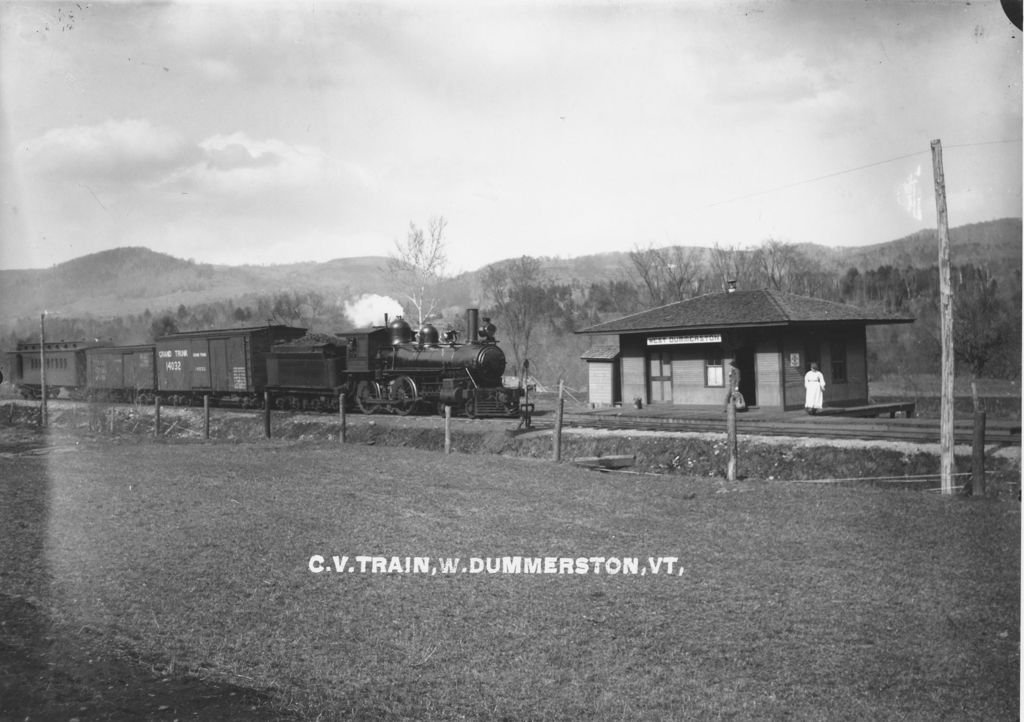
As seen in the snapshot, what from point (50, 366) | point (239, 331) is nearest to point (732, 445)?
point (239, 331)

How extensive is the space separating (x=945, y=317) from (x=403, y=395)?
17.0 meters

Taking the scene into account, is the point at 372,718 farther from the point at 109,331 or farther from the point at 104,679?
the point at 109,331

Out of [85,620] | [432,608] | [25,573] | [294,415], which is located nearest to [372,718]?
[432,608]

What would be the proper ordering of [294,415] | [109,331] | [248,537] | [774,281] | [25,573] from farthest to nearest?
[774,281] < [109,331] < [294,415] < [248,537] < [25,573]

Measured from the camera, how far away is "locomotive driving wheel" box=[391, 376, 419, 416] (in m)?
25.1

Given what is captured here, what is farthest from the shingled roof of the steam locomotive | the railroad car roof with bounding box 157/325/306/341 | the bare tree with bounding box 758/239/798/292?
the bare tree with bounding box 758/239/798/292

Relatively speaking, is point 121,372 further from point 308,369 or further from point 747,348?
point 747,348

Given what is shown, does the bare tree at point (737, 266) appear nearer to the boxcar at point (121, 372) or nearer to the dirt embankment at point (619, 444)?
the dirt embankment at point (619, 444)

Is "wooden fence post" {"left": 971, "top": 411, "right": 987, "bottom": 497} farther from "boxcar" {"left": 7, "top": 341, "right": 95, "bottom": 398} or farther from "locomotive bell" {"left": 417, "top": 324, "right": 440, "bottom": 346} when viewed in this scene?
"boxcar" {"left": 7, "top": 341, "right": 95, "bottom": 398}

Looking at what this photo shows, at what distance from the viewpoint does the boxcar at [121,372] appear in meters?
31.7

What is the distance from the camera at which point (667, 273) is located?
45812 millimetres

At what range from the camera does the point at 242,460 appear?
603 inches

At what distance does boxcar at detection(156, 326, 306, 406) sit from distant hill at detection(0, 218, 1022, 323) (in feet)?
9.54

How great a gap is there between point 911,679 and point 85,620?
632cm
